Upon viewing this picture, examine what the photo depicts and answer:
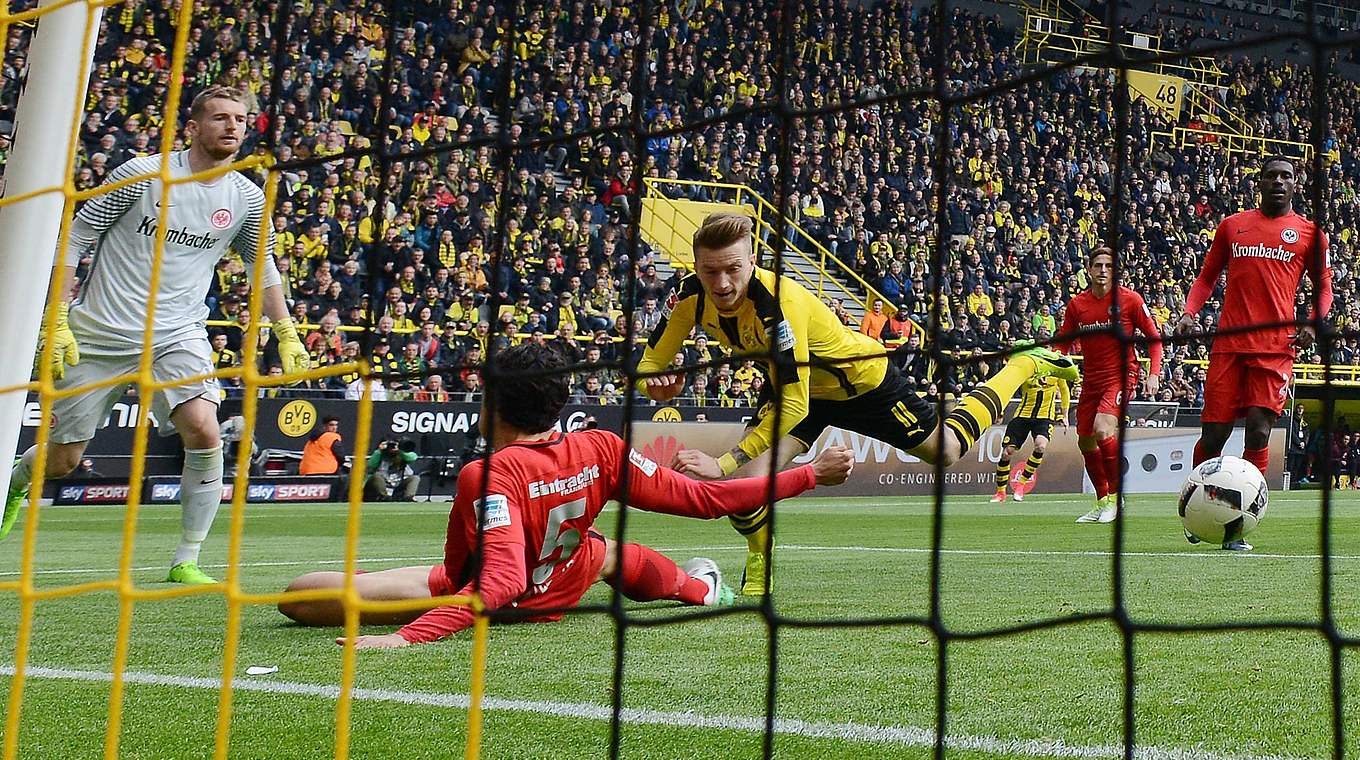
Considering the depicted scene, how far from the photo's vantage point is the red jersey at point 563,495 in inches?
134

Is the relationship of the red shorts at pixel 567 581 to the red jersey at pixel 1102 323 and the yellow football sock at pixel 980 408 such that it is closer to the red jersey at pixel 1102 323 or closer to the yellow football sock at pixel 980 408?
the yellow football sock at pixel 980 408

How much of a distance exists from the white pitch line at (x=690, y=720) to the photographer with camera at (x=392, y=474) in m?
9.04

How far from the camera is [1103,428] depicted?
28.7 feet

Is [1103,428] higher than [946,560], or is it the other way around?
[1103,428]

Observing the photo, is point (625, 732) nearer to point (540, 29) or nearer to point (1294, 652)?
point (1294, 652)

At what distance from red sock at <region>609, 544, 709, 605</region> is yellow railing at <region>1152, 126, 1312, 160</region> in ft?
57.1

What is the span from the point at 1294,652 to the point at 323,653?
7.24ft

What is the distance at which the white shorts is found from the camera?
4680 mm

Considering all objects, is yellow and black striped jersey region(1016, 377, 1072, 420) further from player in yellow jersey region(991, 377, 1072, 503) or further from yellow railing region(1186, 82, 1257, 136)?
yellow railing region(1186, 82, 1257, 136)

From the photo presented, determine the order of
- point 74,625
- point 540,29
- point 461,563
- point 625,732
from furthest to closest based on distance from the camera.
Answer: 1. point 540,29
2. point 74,625
3. point 461,563
4. point 625,732

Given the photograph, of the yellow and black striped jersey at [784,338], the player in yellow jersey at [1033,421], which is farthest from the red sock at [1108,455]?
the yellow and black striped jersey at [784,338]

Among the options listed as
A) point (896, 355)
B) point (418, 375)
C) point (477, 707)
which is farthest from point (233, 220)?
point (477, 707)

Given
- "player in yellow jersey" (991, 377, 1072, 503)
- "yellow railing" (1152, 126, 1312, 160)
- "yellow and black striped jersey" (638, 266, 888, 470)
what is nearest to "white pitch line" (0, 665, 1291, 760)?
"yellow and black striped jersey" (638, 266, 888, 470)

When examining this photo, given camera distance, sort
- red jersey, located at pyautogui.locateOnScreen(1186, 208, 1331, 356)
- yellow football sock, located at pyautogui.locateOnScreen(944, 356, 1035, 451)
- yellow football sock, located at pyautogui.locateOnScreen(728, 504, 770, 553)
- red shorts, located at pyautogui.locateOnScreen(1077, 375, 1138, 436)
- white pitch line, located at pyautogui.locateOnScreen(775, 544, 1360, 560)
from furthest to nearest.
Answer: red shorts, located at pyautogui.locateOnScreen(1077, 375, 1138, 436), red jersey, located at pyautogui.locateOnScreen(1186, 208, 1331, 356), white pitch line, located at pyautogui.locateOnScreen(775, 544, 1360, 560), yellow football sock, located at pyautogui.locateOnScreen(944, 356, 1035, 451), yellow football sock, located at pyautogui.locateOnScreen(728, 504, 770, 553)
